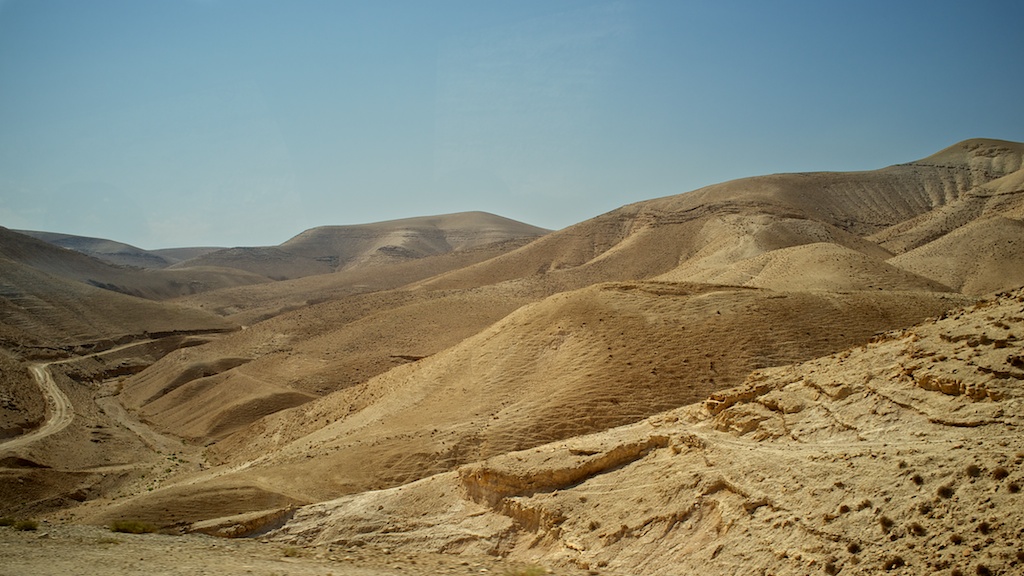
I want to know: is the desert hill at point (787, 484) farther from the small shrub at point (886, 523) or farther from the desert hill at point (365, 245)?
the desert hill at point (365, 245)

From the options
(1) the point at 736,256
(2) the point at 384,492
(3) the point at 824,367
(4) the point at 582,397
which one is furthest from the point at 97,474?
(1) the point at 736,256

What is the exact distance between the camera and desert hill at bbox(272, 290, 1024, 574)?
699 centimetres

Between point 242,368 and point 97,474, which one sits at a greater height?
point 242,368

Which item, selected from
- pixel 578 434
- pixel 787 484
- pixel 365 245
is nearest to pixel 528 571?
pixel 787 484

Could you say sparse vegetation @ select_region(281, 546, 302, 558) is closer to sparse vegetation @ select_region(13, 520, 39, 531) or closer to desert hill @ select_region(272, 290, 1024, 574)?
desert hill @ select_region(272, 290, 1024, 574)

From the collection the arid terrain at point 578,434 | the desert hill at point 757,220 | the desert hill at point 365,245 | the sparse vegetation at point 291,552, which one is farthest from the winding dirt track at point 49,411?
the desert hill at point 365,245

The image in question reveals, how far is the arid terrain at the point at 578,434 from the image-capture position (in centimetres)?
798

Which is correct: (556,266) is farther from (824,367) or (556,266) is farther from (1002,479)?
(1002,479)

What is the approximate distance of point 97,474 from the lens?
2209 cm

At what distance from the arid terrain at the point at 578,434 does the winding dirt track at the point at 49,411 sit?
9.5 inches

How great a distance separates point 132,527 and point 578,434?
8.71 meters

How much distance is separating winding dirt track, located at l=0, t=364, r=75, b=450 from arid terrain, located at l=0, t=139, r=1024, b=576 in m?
0.24

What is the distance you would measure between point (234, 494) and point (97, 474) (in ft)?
35.2

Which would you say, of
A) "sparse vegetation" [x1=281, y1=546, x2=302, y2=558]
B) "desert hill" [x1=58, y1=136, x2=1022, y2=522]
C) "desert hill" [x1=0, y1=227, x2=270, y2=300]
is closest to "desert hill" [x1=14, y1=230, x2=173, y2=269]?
"desert hill" [x1=0, y1=227, x2=270, y2=300]
